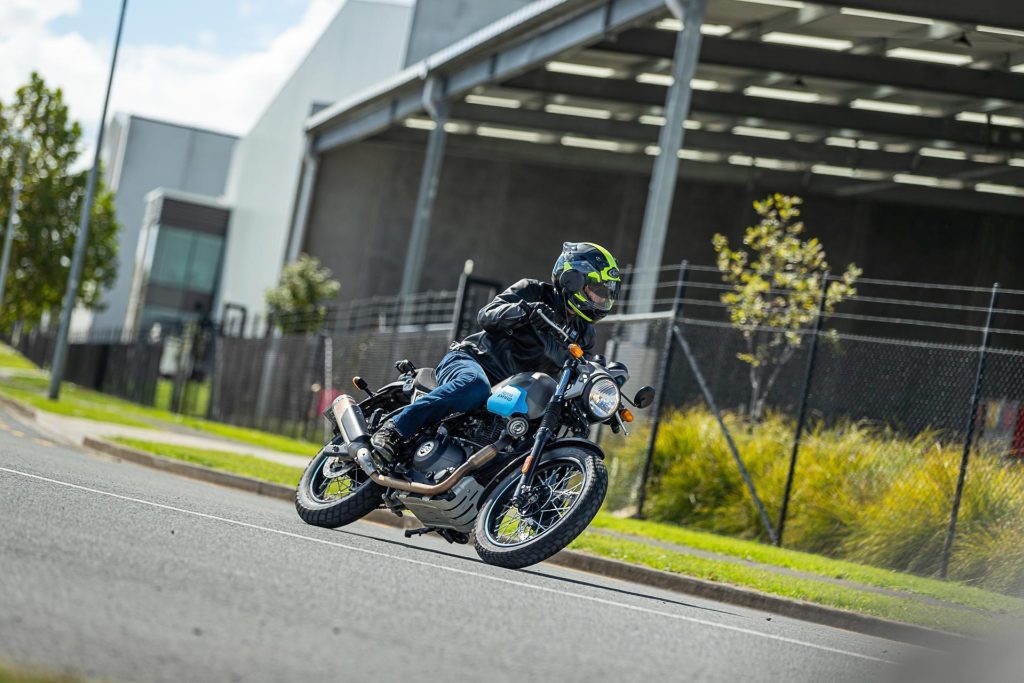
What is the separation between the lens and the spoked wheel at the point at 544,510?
7.59 m

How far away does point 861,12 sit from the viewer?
22531mm

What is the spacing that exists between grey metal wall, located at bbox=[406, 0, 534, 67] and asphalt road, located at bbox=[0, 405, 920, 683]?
2726 cm

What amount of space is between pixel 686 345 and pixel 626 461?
5.59ft

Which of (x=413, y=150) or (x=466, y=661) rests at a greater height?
(x=413, y=150)

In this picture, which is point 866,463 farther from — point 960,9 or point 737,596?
point 960,9

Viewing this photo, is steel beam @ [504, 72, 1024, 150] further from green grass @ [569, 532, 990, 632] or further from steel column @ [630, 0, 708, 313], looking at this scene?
green grass @ [569, 532, 990, 632]

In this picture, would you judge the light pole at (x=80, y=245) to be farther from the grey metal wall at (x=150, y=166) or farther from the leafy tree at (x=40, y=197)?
the grey metal wall at (x=150, y=166)

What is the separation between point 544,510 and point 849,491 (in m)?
7.78

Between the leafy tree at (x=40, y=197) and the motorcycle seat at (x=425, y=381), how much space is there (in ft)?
121

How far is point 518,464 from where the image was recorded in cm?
807

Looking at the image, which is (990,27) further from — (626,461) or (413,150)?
(413,150)

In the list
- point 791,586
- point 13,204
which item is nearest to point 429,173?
point 13,204

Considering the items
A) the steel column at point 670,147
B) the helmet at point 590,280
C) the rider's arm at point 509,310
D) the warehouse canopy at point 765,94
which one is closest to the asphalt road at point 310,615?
the rider's arm at point 509,310

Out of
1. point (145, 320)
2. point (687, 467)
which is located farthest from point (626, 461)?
point (145, 320)
